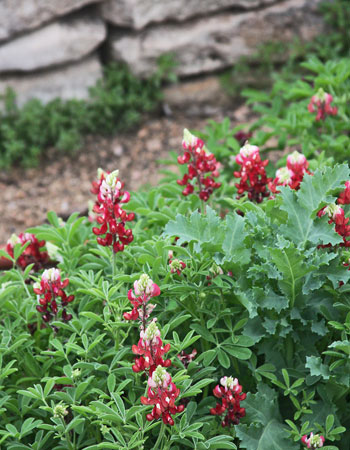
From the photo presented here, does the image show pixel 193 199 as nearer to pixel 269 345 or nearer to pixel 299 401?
pixel 269 345

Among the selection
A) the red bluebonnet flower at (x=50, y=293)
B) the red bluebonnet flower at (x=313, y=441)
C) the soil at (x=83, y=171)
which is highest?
the red bluebonnet flower at (x=50, y=293)

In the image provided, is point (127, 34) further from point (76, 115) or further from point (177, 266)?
point (177, 266)

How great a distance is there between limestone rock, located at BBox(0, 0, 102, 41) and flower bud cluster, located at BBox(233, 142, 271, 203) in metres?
3.08

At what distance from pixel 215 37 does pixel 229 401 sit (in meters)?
4.00

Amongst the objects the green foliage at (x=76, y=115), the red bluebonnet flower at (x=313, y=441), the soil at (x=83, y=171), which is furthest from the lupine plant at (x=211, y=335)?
the green foliage at (x=76, y=115)

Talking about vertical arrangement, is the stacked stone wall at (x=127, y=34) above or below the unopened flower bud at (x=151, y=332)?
below

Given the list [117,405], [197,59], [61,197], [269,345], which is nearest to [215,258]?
[269,345]

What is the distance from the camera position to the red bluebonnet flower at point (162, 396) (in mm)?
1731

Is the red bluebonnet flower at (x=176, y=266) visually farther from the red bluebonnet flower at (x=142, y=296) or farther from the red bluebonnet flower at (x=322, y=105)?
the red bluebonnet flower at (x=322, y=105)

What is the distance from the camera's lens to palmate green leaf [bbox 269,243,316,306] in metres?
1.98

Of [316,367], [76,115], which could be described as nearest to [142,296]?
[316,367]

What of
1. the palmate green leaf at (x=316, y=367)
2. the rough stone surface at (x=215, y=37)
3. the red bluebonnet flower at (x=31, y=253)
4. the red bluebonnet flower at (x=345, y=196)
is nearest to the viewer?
the palmate green leaf at (x=316, y=367)

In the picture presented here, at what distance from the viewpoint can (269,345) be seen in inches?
85.6

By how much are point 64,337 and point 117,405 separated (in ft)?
1.80
